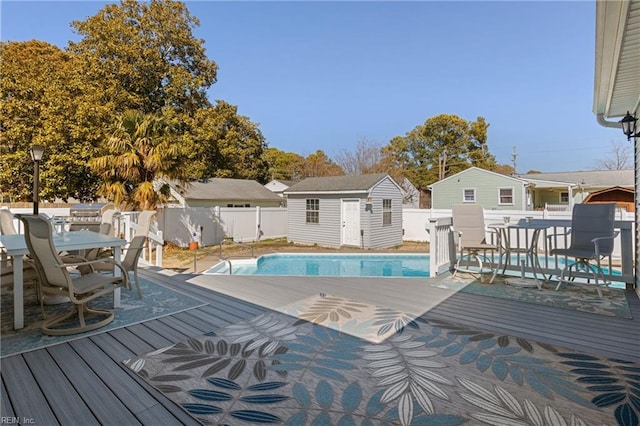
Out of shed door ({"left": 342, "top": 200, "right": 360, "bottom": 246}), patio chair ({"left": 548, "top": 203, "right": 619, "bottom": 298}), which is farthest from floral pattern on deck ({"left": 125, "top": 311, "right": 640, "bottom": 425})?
shed door ({"left": 342, "top": 200, "right": 360, "bottom": 246})

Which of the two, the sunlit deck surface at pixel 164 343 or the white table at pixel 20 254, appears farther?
the white table at pixel 20 254

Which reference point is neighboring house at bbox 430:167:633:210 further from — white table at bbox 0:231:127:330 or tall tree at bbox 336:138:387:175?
white table at bbox 0:231:127:330

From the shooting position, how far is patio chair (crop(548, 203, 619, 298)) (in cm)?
438

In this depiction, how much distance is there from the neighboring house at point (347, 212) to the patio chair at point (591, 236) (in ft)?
26.3

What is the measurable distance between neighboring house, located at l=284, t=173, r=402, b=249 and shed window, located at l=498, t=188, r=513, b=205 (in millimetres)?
7820

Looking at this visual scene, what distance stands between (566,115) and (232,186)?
638 inches

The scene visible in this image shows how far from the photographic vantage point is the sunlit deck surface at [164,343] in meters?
1.93

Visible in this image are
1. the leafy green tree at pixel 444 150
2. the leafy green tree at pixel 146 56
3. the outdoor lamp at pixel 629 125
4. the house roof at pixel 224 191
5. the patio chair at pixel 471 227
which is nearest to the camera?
the outdoor lamp at pixel 629 125

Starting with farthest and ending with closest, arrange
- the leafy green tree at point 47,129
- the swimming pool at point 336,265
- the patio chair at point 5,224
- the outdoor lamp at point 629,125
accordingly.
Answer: the leafy green tree at point 47,129, the swimming pool at point 336,265, the patio chair at point 5,224, the outdoor lamp at point 629,125

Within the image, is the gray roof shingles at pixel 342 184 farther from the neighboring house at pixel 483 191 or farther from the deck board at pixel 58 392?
the deck board at pixel 58 392

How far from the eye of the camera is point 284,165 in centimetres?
3466

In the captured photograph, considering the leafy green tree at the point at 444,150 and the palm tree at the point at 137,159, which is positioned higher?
the leafy green tree at the point at 444,150

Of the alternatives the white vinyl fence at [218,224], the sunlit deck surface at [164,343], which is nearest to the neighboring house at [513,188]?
the white vinyl fence at [218,224]

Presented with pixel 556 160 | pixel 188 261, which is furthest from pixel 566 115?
pixel 556 160
